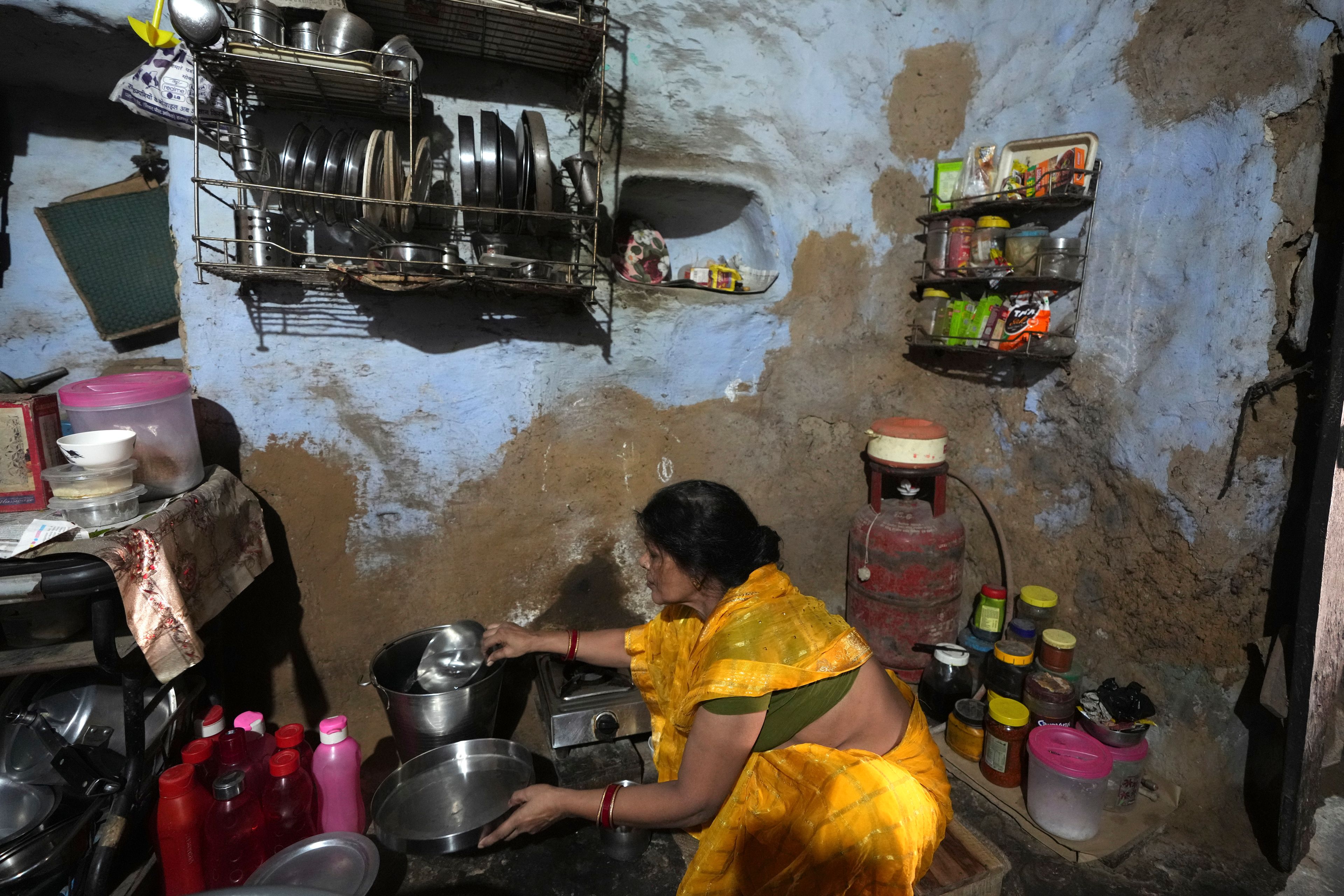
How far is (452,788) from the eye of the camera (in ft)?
6.26

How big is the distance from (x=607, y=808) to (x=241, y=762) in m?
1.07

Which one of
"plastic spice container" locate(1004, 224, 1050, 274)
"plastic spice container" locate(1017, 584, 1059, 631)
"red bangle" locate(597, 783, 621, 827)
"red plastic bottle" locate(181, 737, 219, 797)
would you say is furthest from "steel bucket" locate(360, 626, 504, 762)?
"plastic spice container" locate(1004, 224, 1050, 274)

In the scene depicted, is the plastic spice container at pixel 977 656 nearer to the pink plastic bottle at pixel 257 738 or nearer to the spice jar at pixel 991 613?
the spice jar at pixel 991 613

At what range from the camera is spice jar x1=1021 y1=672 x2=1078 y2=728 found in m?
2.34

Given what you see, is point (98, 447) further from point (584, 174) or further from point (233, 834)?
point (584, 174)

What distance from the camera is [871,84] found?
2.86 meters

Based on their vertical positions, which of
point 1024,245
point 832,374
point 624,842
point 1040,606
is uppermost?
point 1024,245

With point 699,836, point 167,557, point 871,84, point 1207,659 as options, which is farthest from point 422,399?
point 1207,659

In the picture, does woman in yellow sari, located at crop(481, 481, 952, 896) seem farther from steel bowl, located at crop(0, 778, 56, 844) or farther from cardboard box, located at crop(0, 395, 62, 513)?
cardboard box, located at crop(0, 395, 62, 513)

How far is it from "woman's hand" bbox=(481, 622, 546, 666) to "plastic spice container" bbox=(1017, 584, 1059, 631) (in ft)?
6.50

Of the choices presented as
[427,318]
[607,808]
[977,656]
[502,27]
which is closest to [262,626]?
[427,318]

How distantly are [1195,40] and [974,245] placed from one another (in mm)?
932

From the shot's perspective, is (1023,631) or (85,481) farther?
(1023,631)

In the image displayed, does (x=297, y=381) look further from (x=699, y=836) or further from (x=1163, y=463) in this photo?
(x=1163, y=463)
